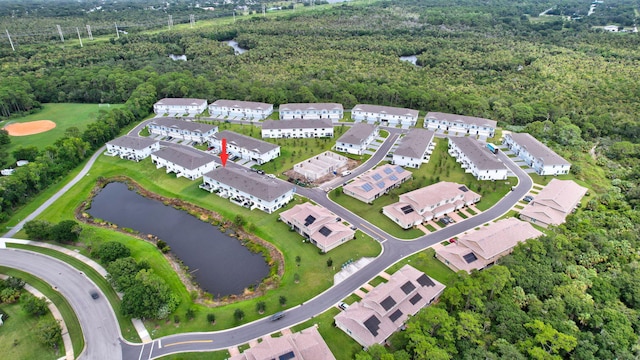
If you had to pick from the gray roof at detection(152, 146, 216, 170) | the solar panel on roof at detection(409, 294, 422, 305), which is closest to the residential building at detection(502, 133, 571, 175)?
the solar panel on roof at detection(409, 294, 422, 305)

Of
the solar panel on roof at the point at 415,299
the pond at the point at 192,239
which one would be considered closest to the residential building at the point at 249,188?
the pond at the point at 192,239

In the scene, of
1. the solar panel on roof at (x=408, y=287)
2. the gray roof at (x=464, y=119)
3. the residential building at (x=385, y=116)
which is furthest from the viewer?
the residential building at (x=385, y=116)

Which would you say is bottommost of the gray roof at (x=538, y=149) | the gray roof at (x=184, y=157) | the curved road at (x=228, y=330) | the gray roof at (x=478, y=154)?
the curved road at (x=228, y=330)

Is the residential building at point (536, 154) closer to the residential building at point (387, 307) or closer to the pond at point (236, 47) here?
the residential building at point (387, 307)

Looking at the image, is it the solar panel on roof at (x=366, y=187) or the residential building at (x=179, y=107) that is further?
the residential building at (x=179, y=107)

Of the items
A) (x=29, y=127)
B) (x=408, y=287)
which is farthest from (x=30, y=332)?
(x=29, y=127)

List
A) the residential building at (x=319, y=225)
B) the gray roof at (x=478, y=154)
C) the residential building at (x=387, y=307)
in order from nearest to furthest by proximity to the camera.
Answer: the residential building at (x=387, y=307), the residential building at (x=319, y=225), the gray roof at (x=478, y=154)

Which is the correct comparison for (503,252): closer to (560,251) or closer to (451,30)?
(560,251)
